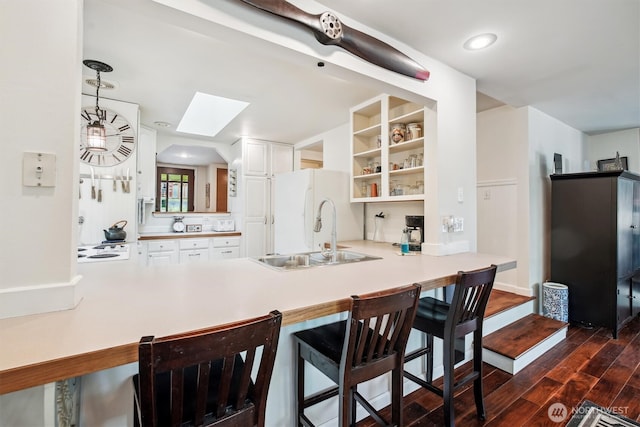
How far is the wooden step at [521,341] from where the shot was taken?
2.26m

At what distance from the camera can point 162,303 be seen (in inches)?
41.1

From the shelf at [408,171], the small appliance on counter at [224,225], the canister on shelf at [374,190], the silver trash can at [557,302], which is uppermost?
the shelf at [408,171]

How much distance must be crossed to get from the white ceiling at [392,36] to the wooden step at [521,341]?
225cm

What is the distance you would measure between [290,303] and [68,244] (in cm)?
78

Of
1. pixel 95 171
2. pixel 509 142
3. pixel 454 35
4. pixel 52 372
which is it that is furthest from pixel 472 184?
pixel 95 171

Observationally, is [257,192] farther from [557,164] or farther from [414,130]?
[557,164]

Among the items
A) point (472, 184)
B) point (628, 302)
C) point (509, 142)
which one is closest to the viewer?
point (472, 184)

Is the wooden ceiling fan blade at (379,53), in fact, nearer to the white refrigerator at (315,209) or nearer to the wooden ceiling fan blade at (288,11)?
the wooden ceiling fan blade at (288,11)

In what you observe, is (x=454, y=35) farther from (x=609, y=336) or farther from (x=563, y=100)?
(x=609, y=336)

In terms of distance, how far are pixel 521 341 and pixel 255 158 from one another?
3995 millimetres

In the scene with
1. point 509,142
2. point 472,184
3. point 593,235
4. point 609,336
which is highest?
point 509,142

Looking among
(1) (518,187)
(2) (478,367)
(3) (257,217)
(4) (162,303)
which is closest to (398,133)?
(1) (518,187)

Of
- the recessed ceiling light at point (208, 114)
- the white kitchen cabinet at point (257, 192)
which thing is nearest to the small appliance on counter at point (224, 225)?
the white kitchen cabinet at point (257, 192)

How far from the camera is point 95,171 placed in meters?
2.93
